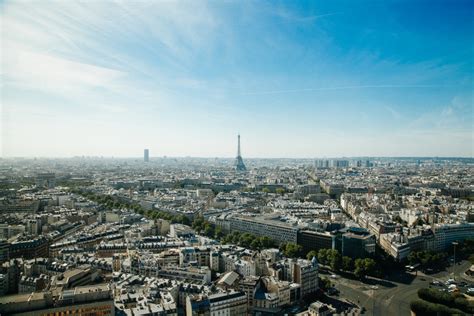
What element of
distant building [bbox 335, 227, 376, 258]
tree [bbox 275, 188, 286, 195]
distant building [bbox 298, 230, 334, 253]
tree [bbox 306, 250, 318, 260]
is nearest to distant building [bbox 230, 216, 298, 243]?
distant building [bbox 298, 230, 334, 253]

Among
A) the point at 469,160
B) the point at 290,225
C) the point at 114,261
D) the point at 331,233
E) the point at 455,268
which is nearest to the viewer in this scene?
the point at 114,261

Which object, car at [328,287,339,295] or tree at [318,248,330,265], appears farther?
tree at [318,248,330,265]

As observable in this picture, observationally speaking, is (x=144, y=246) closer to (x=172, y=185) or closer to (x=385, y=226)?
(x=385, y=226)

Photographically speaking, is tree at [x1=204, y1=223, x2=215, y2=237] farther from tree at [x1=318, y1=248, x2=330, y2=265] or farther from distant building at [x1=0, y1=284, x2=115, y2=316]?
distant building at [x1=0, y1=284, x2=115, y2=316]

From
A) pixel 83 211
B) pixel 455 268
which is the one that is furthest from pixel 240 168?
pixel 455 268

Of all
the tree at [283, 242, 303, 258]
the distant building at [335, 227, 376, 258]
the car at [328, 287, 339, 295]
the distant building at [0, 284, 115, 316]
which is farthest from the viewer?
the tree at [283, 242, 303, 258]

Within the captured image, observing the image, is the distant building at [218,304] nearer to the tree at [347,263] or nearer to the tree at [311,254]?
the tree at [311,254]

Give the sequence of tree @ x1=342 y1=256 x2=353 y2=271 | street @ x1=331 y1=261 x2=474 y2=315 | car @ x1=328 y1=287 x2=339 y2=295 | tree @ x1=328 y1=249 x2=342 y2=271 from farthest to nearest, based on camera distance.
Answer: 1. tree @ x1=328 y1=249 x2=342 y2=271
2. tree @ x1=342 y1=256 x2=353 y2=271
3. car @ x1=328 y1=287 x2=339 y2=295
4. street @ x1=331 y1=261 x2=474 y2=315

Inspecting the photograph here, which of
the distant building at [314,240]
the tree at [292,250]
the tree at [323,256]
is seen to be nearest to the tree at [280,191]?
the distant building at [314,240]

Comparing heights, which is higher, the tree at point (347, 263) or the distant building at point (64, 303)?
the distant building at point (64, 303)

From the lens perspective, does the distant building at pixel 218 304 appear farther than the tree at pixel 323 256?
No

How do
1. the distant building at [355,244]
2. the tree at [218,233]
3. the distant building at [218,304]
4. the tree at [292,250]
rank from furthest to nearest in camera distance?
the tree at [218,233], the tree at [292,250], the distant building at [355,244], the distant building at [218,304]
